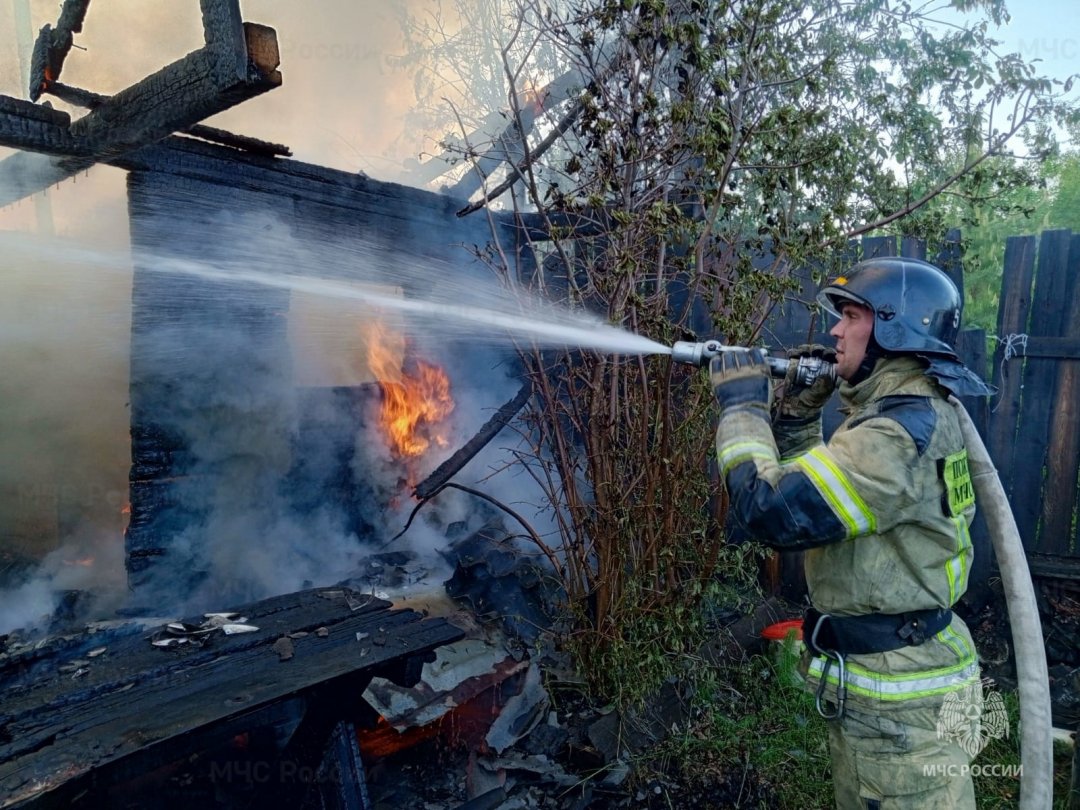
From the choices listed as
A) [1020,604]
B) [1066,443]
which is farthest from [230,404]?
[1066,443]

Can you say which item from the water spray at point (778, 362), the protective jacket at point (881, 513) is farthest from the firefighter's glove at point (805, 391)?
the protective jacket at point (881, 513)

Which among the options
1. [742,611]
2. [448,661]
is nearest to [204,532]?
[448,661]

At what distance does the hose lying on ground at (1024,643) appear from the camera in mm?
2730

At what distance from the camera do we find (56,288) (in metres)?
7.52

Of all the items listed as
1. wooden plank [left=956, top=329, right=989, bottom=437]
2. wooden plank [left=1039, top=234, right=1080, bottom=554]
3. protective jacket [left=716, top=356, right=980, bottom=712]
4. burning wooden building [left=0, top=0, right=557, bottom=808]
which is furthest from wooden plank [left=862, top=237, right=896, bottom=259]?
protective jacket [left=716, top=356, right=980, bottom=712]

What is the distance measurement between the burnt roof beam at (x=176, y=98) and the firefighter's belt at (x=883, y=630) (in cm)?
328

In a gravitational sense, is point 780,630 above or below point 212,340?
below

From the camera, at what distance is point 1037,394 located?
542 centimetres

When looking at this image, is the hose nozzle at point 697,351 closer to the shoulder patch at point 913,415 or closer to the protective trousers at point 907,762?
the shoulder patch at point 913,415

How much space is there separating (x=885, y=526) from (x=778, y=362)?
85cm

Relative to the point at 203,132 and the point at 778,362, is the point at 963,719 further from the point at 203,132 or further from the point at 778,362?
the point at 203,132

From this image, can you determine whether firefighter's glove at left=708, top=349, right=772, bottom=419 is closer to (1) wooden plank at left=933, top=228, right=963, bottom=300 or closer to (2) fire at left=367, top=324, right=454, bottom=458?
(1) wooden plank at left=933, top=228, right=963, bottom=300

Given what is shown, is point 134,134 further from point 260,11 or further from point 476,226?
point 260,11

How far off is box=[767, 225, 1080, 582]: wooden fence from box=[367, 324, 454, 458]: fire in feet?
13.0
